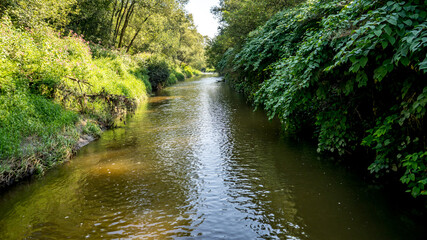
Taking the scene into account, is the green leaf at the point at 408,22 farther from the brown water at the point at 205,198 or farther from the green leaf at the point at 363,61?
the brown water at the point at 205,198

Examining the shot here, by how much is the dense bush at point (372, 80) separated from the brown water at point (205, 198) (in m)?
0.91

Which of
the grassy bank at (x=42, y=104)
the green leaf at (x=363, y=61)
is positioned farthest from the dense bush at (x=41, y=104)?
the green leaf at (x=363, y=61)

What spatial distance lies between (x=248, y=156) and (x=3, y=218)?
6.22 metres

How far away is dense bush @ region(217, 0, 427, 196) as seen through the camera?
3.95 metres

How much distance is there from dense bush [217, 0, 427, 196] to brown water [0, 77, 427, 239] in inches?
35.9

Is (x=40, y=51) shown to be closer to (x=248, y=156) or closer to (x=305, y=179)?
(x=248, y=156)

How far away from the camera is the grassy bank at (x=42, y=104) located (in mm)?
6992

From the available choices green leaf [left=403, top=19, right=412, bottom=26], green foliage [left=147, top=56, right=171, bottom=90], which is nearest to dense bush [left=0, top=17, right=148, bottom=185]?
green leaf [left=403, top=19, right=412, bottom=26]

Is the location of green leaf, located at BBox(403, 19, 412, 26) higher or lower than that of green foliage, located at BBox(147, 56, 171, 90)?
lower

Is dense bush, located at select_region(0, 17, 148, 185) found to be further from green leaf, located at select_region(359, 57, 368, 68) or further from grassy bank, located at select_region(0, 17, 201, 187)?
green leaf, located at select_region(359, 57, 368, 68)

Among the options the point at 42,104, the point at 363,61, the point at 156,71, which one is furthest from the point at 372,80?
Answer: the point at 156,71

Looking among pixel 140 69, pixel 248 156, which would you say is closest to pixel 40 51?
pixel 248 156

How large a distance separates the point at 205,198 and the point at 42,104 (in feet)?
23.5

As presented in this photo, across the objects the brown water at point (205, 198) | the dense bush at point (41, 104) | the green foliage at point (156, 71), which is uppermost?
the green foliage at point (156, 71)
